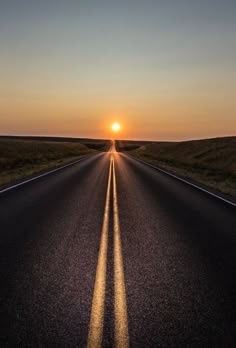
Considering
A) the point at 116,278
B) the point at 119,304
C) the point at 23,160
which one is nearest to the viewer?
the point at 119,304

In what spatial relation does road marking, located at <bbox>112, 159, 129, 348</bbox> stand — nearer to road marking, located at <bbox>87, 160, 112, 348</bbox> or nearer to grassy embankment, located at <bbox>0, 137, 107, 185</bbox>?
road marking, located at <bbox>87, 160, 112, 348</bbox>

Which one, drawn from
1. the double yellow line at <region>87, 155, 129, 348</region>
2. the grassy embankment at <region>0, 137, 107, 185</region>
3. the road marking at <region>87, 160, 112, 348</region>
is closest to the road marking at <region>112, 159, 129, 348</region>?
the double yellow line at <region>87, 155, 129, 348</region>

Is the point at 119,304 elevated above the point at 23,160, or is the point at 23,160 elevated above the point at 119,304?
the point at 119,304

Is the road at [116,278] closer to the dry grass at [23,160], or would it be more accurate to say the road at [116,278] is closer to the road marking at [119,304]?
the road marking at [119,304]

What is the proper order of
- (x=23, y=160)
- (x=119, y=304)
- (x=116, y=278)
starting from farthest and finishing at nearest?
(x=23, y=160) < (x=116, y=278) < (x=119, y=304)

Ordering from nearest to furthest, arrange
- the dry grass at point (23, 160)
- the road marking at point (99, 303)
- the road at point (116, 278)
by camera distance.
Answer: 1. the road marking at point (99, 303)
2. the road at point (116, 278)
3. the dry grass at point (23, 160)

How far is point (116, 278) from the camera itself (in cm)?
527

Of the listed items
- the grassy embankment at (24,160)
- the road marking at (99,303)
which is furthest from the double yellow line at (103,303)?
the grassy embankment at (24,160)

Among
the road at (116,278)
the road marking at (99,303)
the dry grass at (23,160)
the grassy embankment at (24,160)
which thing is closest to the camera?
the road marking at (99,303)

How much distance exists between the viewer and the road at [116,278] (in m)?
3.69

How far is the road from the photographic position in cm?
369

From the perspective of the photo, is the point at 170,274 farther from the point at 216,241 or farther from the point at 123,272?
the point at 216,241

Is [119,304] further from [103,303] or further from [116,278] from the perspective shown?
[116,278]

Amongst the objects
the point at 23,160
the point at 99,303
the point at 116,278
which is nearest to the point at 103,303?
the point at 99,303
